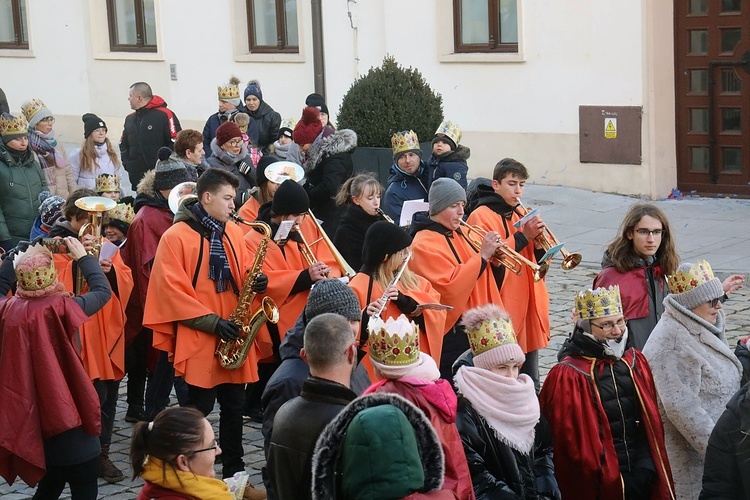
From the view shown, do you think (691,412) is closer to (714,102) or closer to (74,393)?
(74,393)

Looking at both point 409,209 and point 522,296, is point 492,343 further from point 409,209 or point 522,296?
point 409,209

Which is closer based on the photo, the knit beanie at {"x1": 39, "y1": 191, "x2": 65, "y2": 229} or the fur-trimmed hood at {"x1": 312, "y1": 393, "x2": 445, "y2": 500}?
the fur-trimmed hood at {"x1": 312, "y1": 393, "x2": 445, "y2": 500}

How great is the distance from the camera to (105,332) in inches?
307

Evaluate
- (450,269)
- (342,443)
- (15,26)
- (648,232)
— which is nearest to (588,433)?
(648,232)

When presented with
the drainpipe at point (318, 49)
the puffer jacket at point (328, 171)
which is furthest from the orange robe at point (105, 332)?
the drainpipe at point (318, 49)

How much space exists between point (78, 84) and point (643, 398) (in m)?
20.6

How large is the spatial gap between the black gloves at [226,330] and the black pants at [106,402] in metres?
0.94

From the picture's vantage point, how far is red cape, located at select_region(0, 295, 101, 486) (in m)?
6.54

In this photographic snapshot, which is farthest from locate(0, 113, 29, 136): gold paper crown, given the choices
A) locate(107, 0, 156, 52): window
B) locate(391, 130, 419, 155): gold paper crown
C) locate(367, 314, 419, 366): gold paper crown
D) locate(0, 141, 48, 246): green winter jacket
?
locate(107, 0, 156, 52): window

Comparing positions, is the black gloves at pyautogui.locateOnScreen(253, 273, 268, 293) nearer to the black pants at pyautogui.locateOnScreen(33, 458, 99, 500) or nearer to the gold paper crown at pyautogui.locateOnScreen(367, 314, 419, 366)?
the black pants at pyautogui.locateOnScreen(33, 458, 99, 500)

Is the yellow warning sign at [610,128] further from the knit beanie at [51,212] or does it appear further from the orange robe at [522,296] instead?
the knit beanie at [51,212]

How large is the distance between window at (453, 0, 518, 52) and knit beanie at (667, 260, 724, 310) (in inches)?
489

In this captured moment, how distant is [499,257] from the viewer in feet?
25.0

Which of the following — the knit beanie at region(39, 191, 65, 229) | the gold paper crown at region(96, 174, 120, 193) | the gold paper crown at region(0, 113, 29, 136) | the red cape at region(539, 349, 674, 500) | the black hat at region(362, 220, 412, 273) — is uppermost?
the gold paper crown at region(0, 113, 29, 136)
